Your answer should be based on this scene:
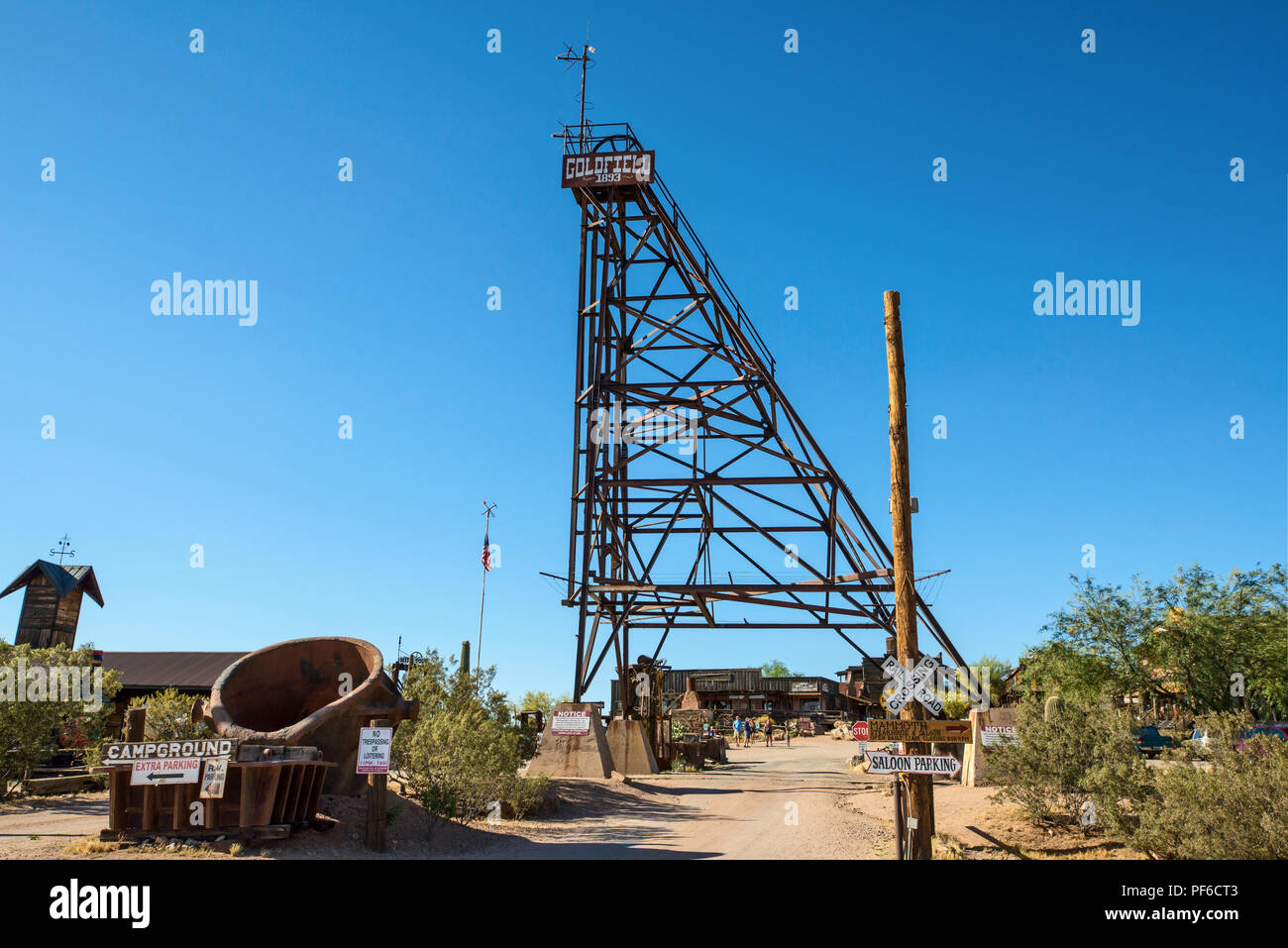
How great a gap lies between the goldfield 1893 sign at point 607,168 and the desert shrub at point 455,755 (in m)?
14.5

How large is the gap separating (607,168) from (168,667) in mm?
30824

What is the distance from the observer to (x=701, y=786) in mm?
23359

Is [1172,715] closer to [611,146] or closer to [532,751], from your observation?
[532,751]

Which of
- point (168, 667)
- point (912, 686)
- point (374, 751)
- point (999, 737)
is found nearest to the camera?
point (374, 751)

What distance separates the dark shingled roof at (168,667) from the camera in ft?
121

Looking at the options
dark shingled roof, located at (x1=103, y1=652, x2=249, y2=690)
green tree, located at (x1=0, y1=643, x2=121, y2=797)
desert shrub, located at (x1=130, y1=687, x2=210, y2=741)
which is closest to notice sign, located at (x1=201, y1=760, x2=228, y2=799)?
desert shrub, located at (x1=130, y1=687, x2=210, y2=741)

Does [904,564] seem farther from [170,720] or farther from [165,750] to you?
[170,720]

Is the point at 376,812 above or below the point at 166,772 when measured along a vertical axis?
below

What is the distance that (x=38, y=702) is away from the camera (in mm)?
17328

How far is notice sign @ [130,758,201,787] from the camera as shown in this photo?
10.1 meters

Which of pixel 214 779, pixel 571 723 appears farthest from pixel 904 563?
pixel 571 723

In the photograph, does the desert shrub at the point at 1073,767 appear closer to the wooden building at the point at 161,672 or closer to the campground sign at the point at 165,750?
the campground sign at the point at 165,750
